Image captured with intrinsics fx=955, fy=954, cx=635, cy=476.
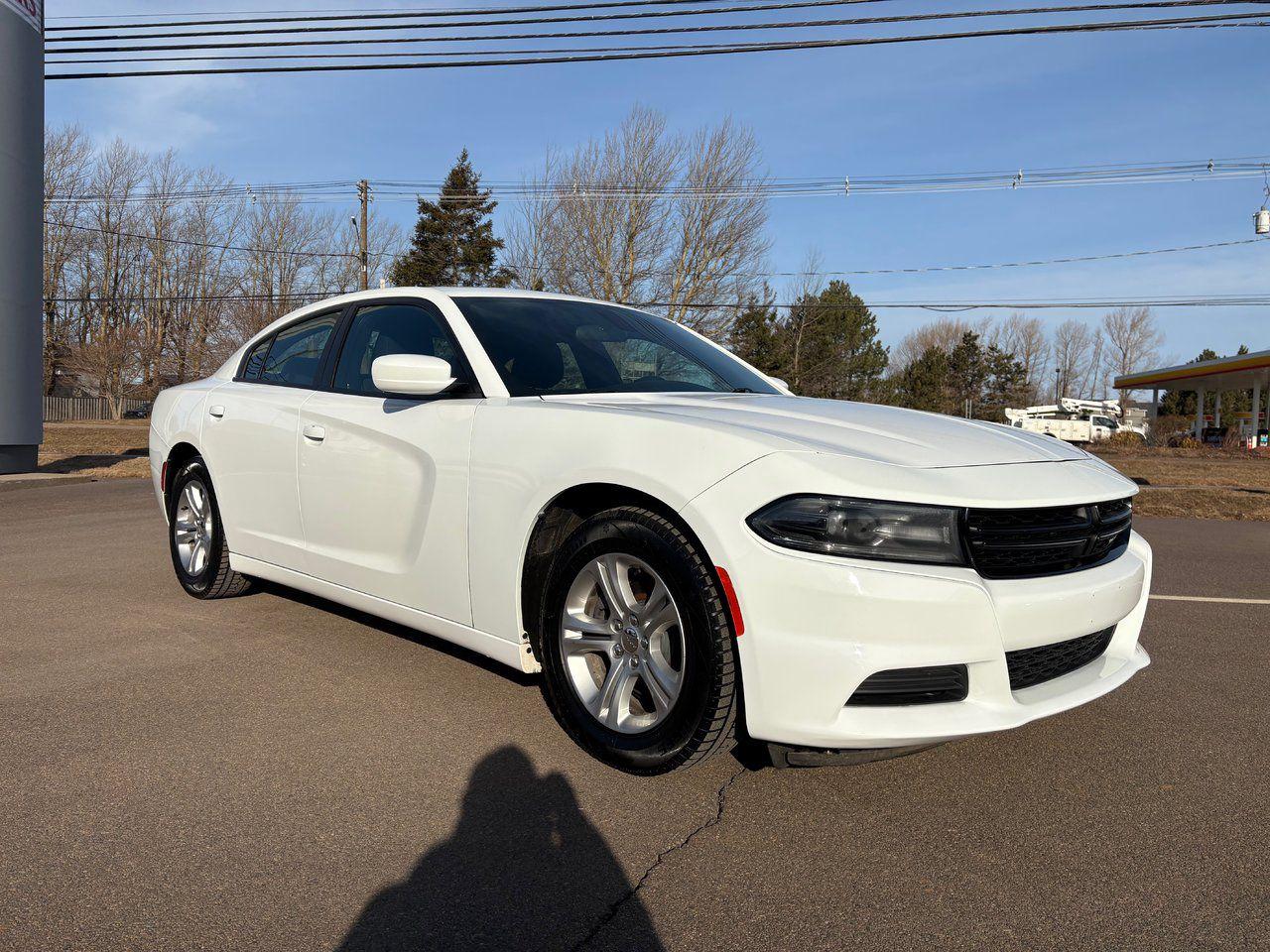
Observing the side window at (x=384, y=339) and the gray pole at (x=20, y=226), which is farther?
the gray pole at (x=20, y=226)

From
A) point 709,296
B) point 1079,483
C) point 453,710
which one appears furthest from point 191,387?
point 709,296

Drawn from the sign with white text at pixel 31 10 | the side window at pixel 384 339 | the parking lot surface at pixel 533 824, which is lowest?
the parking lot surface at pixel 533 824

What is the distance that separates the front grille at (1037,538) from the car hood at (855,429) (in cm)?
22

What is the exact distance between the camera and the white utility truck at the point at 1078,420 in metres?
48.4

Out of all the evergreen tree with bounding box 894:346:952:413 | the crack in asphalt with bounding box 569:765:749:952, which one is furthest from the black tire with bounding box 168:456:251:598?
the evergreen tree with bounding box 894:346:952:413

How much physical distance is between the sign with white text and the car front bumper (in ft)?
51.2

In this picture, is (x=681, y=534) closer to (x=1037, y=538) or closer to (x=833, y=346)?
(x=1037, y=538)

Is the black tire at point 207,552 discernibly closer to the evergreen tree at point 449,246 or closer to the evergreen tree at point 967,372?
the evergreen tree at point 449,246

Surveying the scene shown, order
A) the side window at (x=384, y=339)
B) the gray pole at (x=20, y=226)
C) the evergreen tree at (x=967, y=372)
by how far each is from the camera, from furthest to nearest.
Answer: the evergreen tree at (x=967, y=372), the gray pole at (x=20, y=226), the side window at (x=384, y=339)

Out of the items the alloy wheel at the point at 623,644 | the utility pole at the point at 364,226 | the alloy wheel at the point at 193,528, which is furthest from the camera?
the utility pole at the point at 364,226

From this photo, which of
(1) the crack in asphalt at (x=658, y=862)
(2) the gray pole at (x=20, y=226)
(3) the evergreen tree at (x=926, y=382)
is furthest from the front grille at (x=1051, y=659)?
(3) the evergreen tree at (x=926, y=382)

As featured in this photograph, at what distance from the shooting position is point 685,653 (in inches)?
107

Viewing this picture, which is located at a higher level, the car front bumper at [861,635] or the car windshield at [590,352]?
the car windshield at [590,352]

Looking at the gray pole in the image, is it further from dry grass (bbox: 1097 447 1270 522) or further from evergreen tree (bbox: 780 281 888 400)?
evergreen tree (bbox: 780 281 888 400)
